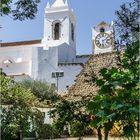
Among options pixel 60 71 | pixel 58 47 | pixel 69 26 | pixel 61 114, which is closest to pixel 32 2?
pixel 61 114

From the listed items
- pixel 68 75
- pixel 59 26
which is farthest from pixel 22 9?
pixel 59 26

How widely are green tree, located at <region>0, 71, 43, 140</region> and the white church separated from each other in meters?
38.6

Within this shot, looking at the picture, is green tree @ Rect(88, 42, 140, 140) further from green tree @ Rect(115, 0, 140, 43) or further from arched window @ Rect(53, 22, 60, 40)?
arched window @ Rect(53, 22, 60, 40)

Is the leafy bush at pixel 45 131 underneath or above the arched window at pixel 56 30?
underneath

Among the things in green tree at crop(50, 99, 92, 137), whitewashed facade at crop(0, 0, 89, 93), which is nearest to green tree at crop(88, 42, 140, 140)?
green tree at crop(50, 99, 92, 137)

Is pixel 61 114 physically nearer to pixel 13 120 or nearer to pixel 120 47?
pixel 120 47

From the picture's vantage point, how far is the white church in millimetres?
57688

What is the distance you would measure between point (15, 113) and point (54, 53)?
4664 cm

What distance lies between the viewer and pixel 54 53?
6012cm

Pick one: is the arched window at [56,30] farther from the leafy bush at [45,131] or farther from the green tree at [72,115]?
the green tree at [72,115]

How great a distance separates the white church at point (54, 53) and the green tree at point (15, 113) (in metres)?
38.6

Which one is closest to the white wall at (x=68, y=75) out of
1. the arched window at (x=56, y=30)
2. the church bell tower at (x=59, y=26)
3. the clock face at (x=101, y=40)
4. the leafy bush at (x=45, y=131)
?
the clock face at (x=101, y=40)

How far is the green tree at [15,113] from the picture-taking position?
42.7ft

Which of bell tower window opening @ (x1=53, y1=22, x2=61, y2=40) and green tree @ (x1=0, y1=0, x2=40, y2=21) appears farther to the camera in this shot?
bell tower window opening @ (x1=53, y1=22, x2=61, y2=40)
